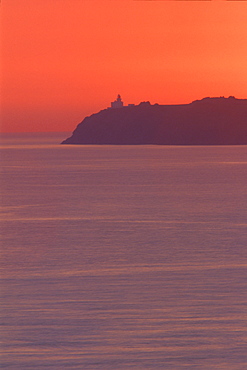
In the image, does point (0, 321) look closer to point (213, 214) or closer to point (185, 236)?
point (185, 236)

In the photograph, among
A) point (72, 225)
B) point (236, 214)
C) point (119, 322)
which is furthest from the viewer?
point (236, 214)

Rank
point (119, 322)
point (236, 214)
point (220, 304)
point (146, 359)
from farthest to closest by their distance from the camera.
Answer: point (236, 214), point (220, 304), point (119, 322), point (146, 359)

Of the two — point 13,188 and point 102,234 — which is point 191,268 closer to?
point 102,234

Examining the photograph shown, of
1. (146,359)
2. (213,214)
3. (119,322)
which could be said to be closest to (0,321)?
(119,322)

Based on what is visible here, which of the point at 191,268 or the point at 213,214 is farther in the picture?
the point at 213,214

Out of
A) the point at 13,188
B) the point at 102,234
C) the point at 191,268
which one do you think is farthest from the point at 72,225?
the point at 13,188

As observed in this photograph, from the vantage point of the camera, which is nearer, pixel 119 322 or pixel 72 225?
pixel 119 322

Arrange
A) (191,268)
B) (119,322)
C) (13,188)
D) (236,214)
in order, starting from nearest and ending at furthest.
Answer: (119,322) → (191,268) → (236,214) → (13,188)

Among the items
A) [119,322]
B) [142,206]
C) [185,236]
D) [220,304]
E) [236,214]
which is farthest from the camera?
[142,206]
